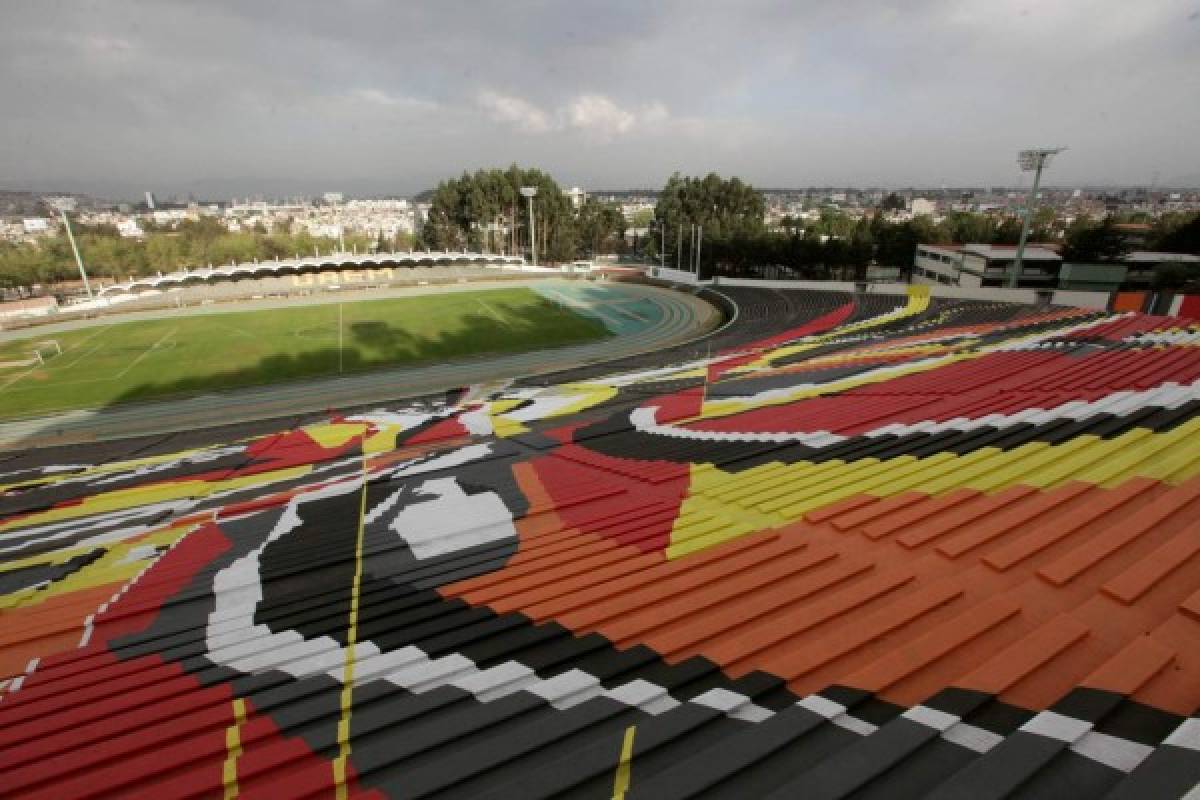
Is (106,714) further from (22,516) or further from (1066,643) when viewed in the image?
(22,516)

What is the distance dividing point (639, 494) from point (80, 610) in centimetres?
711

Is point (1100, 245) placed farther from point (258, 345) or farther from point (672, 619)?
point (258, 345)

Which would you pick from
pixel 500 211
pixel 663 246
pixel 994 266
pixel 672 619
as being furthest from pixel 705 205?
pixel 672 619

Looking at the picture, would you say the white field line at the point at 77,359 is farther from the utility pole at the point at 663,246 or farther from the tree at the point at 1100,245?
the tree at the point at 1100,245

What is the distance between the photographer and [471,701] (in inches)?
157

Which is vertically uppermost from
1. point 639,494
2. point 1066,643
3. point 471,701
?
point 1066,643

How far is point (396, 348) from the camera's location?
37125 millimetres

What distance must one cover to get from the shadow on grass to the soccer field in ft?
0.24

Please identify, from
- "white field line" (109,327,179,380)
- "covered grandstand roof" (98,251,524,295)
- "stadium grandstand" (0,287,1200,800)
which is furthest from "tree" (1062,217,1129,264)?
"white field line" (109,327,179,380)

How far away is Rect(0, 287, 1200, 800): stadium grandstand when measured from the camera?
305 centimetres

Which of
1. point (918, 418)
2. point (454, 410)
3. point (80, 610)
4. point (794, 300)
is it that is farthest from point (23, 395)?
point (794, 300)

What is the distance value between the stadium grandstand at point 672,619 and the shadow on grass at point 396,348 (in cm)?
2252

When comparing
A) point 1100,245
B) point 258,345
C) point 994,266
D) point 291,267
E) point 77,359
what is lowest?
point 77,359

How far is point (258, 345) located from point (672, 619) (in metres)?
42.7
